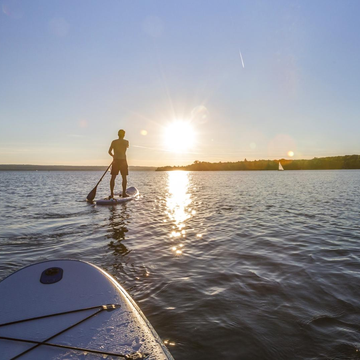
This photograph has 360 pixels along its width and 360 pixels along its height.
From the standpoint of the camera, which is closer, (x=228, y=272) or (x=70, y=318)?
(x=70, y=318)

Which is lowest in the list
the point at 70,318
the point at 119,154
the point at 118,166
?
the point at 70,318

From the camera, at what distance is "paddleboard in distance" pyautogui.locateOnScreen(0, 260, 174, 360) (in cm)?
211

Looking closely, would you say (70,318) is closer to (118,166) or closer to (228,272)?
(228,272)

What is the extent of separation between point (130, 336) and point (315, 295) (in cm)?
284

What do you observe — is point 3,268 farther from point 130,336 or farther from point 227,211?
point 227,211

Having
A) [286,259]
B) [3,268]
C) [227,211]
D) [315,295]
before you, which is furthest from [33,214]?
[315,295]

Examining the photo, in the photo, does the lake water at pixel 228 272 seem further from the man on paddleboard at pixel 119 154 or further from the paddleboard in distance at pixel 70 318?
the man on paddleboard at pixel 119 154

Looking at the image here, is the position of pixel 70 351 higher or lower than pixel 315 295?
higher

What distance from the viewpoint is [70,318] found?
251 centimetres

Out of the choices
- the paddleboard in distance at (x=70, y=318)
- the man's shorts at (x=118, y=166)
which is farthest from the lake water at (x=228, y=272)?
the man's shorts at (x=118, y=166)

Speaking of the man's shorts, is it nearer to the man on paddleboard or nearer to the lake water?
the man on paddleboard

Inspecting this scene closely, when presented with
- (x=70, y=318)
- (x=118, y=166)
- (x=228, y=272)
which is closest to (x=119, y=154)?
(x=118, y=166)

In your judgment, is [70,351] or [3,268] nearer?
[70,351]

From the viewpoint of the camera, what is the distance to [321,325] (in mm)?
3045
